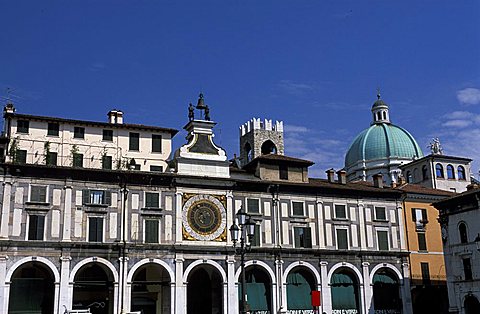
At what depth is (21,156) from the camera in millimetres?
50438

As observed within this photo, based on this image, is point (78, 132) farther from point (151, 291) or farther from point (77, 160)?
point (151, 291)

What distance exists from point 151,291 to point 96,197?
9107 mm

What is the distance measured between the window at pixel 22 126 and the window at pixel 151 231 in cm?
1257

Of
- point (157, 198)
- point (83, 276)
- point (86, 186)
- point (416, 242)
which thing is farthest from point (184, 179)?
point (416, 242)

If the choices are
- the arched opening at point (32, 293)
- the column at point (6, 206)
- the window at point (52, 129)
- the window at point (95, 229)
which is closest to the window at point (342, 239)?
the window at point (95, 229)

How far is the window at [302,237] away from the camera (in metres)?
54.0

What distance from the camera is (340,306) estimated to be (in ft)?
177

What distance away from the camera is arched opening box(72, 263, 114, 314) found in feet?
156

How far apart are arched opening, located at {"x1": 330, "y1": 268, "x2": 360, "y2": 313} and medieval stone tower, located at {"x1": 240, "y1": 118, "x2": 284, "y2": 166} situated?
69.5ft

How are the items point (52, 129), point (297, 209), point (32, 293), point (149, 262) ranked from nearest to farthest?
point (32, 293) < point (149, 262) < point (52, 129) < point (297, 209)

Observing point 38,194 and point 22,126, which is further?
point 22,126

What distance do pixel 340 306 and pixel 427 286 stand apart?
9440mm

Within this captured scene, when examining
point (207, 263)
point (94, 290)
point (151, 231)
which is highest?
point (151, 231)

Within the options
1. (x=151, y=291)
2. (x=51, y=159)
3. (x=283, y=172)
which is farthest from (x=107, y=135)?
(x=283, y=172)
